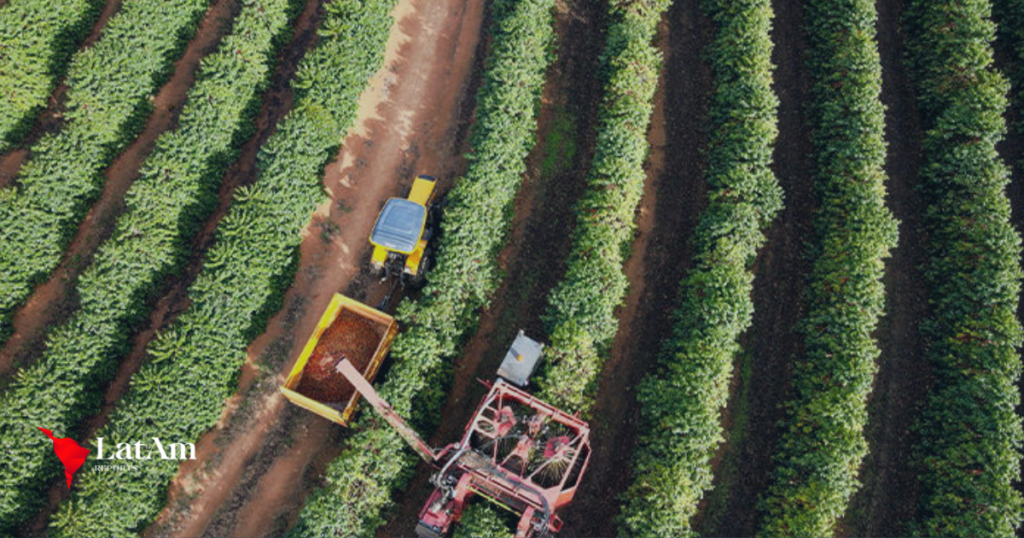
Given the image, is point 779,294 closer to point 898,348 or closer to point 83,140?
point 898,348

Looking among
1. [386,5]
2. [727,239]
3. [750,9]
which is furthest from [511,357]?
[750,9]

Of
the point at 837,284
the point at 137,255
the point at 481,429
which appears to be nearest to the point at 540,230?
the point at 481,429

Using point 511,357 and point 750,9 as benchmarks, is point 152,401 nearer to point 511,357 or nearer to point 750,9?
point 511,357

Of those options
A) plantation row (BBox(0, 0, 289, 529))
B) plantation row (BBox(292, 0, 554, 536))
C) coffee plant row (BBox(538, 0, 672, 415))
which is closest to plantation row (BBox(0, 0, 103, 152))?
plantation row (BBox(0, 0, 289, 529))

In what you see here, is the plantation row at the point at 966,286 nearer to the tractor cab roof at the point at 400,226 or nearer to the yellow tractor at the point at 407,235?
the yellow tractor at the point at 407,235

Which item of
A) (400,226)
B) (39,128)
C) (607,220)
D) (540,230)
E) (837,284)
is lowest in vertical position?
(39,128)

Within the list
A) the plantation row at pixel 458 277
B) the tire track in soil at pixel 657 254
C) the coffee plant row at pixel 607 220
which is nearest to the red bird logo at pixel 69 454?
the plantation row at pixel 458 277
